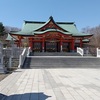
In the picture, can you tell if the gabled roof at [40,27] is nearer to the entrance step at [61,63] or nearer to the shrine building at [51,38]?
the shrine building at [51,38]

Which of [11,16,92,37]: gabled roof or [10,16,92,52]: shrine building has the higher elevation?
[11,16,92,37]: gabled roof

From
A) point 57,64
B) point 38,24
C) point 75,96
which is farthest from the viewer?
point 38,24

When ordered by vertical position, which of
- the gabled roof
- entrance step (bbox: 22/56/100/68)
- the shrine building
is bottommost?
entrance step (bbox: 22/56/100/68)

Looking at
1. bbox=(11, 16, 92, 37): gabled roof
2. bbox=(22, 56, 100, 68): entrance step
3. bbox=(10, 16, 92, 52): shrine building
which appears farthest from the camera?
bbox=(11, 16, 92, 37): gabled roof

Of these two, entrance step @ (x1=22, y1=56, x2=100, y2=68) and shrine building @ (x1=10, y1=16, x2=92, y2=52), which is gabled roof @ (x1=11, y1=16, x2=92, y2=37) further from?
entrance step @ (x1=22, y1=56, x2=100, y2=68)

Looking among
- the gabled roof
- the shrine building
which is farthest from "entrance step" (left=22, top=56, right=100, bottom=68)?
the gabled roof

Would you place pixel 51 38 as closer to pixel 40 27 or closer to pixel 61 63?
pixel 40 27

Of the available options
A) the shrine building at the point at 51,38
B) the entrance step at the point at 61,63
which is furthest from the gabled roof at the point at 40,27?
the entrance step at the point at 61,63

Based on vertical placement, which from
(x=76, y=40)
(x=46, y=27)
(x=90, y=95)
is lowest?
(x=90, y=95)

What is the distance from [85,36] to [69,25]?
26.8 feet

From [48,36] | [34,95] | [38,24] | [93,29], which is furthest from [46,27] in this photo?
[93,29]

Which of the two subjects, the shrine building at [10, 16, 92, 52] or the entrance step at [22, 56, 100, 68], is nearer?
the entrance step at [22, 56, 100, 68]

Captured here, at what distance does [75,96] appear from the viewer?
694cm

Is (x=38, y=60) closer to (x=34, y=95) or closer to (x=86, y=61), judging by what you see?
(x=86, y=61)
